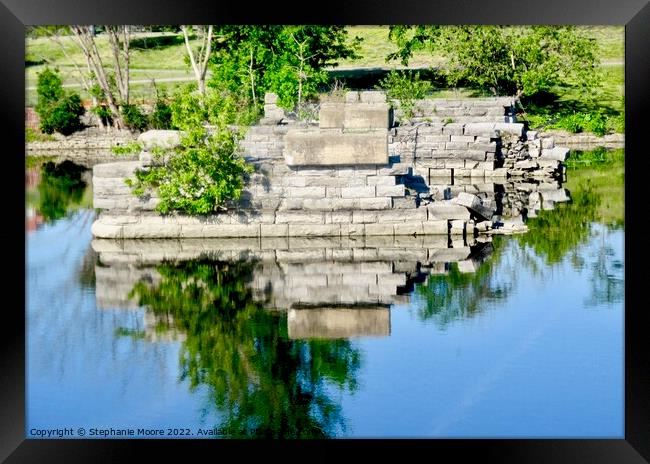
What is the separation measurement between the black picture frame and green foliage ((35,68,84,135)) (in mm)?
28843

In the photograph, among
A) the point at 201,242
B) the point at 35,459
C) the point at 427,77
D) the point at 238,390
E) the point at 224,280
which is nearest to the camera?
the point at 35,459

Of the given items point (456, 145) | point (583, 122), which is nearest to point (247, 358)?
point (456, 145)

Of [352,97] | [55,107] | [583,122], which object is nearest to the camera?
[352,97]

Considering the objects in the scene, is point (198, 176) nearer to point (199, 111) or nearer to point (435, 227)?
point (199, 111)

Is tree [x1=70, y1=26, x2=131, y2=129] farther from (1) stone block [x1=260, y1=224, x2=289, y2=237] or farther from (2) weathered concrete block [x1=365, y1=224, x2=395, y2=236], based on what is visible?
(2) weathered concrete block [x1=365, y1=224, x2=395, y2=236]

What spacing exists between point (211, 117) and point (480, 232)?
4.37m

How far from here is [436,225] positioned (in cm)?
2061

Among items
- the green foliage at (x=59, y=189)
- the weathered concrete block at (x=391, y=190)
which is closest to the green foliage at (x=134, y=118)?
the green foliage at (x=59, y=189)

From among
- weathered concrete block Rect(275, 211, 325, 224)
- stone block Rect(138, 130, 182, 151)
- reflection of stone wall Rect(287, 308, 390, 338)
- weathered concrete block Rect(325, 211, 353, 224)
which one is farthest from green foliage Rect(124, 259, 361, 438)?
stone block Rect(138, 130, 182, 151)

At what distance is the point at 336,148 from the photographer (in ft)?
67.4
